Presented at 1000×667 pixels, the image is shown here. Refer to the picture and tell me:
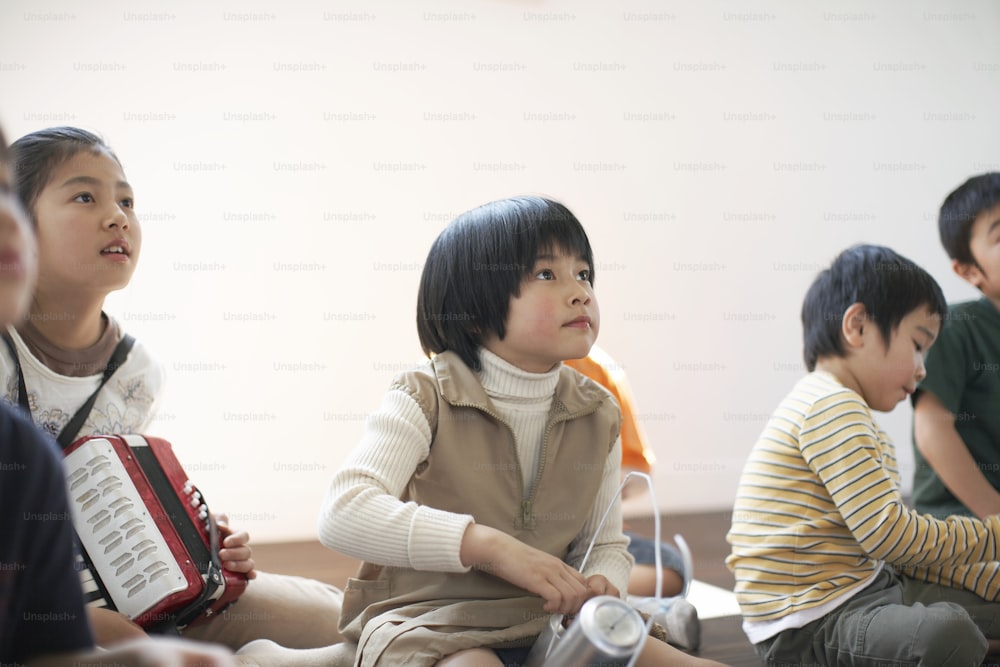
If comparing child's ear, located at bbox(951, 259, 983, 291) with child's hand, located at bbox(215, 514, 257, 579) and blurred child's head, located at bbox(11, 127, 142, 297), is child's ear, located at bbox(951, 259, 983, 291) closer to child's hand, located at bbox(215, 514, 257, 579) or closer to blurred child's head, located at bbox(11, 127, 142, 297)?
child's hand, located at bbox(215, 514, 257, 579)

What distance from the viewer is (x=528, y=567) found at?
3.48 ft

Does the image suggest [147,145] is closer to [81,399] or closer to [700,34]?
[81,399]

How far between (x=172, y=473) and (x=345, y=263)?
1.77m

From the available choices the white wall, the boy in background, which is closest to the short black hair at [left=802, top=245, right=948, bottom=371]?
the boy in background

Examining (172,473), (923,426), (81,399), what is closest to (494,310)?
(172,473)

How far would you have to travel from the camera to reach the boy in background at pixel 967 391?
5.78ft

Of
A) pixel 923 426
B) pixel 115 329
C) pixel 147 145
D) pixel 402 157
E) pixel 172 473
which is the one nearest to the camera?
pixel 172 473

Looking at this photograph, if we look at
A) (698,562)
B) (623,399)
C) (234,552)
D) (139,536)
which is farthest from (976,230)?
(139,536)

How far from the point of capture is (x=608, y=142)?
3.26 metres

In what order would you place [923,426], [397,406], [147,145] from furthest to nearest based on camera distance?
[147,145] < [923,426] < [397,406]

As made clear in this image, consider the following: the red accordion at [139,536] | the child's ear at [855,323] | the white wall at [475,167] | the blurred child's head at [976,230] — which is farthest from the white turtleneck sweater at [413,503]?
the white wall at [475,167]

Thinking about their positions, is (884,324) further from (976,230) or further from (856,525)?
(976,230)

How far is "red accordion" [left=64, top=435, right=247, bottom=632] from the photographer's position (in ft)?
3.98

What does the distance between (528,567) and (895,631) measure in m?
0.63
